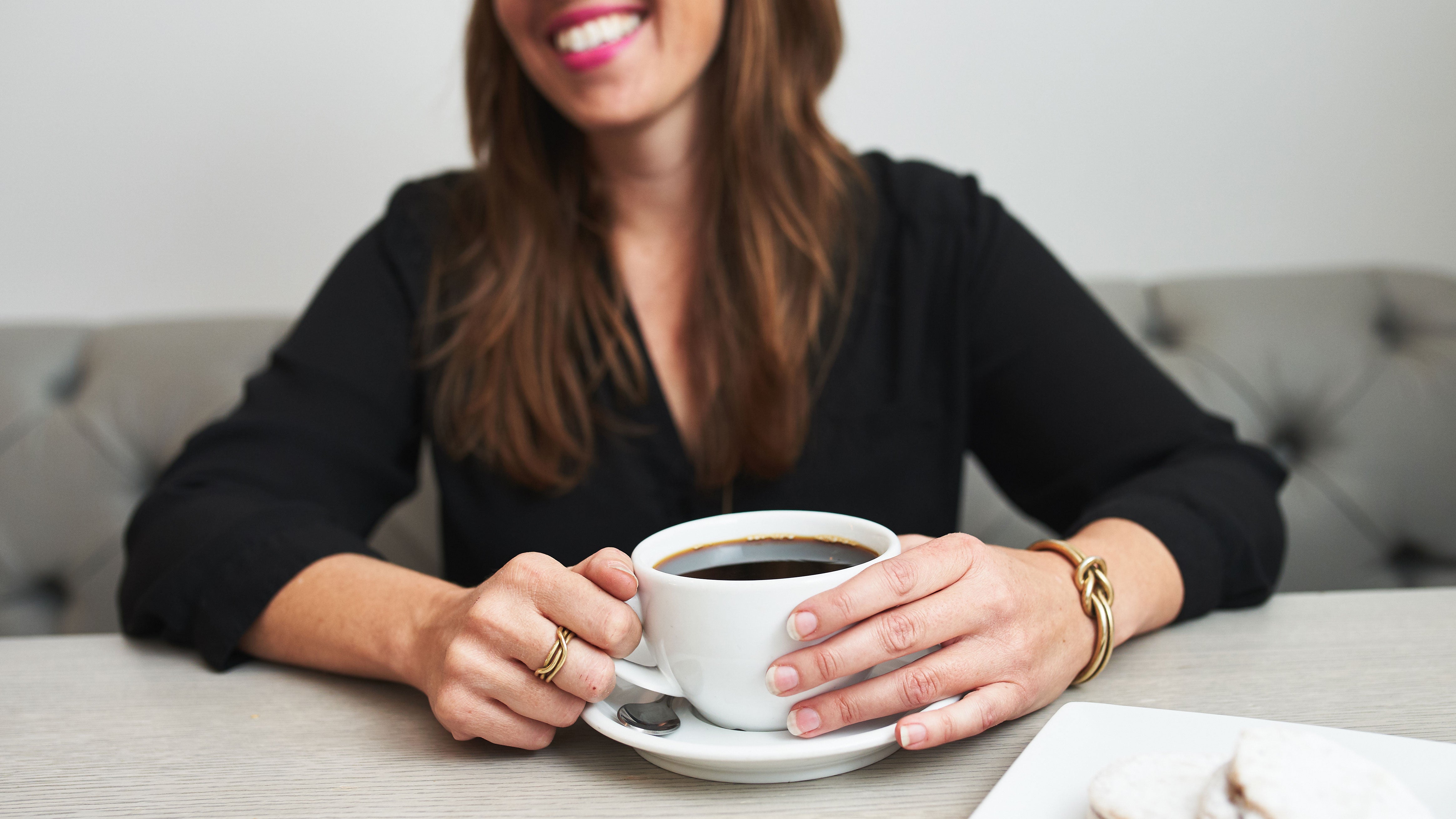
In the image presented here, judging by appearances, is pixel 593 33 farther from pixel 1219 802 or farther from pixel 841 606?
pixel 1219 802

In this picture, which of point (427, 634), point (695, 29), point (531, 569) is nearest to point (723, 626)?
point (531, 569)

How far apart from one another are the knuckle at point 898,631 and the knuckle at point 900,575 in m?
0.01

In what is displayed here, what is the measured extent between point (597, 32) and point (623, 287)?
254 mm

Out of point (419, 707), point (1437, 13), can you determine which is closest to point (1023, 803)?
point (419, 707)

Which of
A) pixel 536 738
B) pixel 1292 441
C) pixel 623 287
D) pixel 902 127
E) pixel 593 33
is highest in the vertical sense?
pixel 593 33

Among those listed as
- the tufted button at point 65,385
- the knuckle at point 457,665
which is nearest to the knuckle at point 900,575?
the knuckle at point 457,665

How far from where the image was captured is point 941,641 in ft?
1.63

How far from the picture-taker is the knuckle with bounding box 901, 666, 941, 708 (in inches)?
18.6

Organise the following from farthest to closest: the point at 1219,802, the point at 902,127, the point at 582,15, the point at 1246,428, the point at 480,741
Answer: the point at 902,127 → the point at 1246,428 → the point at 582,15 → the point at 480,741 → the point at 1219,802

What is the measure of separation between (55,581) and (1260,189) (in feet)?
5.65

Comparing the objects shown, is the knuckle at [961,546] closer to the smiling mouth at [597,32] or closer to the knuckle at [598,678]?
the knuckle at [598,678]

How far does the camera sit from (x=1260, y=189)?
1452 mm

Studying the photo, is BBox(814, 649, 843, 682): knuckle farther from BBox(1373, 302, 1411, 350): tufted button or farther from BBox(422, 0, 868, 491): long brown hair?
BBox(1373, 302, 1411, 350): tufted button

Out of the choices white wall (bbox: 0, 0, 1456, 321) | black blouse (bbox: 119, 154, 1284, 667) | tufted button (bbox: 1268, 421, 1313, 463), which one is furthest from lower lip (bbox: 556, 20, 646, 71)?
tufted button (bbox: 1268, 421, 1313, 463)
